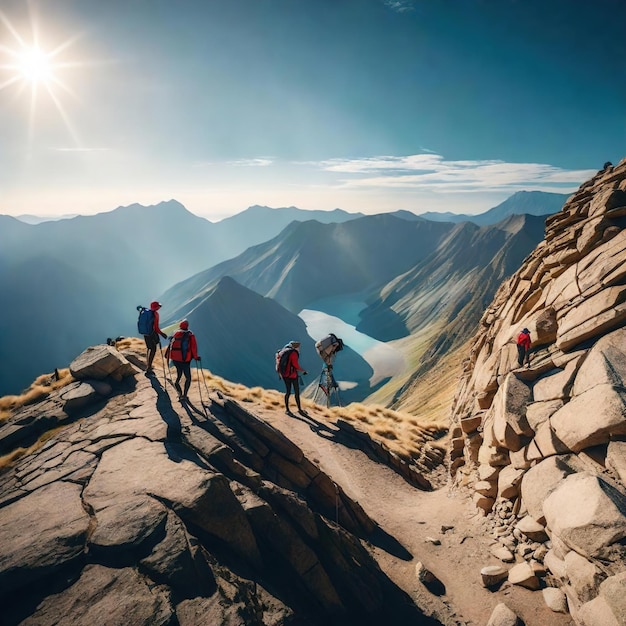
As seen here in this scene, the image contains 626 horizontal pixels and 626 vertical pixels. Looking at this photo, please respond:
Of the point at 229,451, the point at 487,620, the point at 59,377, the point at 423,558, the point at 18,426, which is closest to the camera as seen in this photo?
the point at 487,620

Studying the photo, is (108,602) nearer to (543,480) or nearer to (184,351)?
(184,351)

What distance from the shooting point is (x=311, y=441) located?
1797cm

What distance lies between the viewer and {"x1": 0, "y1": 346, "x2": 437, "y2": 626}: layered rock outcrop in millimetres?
6375

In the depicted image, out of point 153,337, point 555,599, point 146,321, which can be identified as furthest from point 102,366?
point 555,599

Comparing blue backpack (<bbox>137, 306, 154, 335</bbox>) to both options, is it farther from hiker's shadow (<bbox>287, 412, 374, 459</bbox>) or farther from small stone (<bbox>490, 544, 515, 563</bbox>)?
small stone (<bbox>490, 544, 515, 563</bbox>)

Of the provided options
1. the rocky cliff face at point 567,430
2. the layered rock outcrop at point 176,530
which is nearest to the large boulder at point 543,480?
the rocky cliff face at point 567,430

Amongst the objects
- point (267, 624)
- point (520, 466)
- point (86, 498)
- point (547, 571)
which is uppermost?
point (86, 498)

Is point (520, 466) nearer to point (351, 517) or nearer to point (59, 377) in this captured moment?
point (351, 517)

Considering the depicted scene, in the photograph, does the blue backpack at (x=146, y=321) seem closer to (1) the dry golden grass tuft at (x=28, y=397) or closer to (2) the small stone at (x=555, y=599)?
(1) the dry golden grass tuft at (x=28, y=397)

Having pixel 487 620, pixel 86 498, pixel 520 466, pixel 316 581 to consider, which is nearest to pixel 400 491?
pixel 520 466

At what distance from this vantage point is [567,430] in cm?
1084

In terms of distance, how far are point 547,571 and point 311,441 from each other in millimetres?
10496

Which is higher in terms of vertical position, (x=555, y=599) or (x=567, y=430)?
(x=567, y=430)

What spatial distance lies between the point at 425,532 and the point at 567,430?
261 inches
